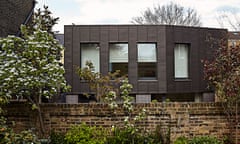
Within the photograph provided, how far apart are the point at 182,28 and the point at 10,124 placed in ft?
39.1

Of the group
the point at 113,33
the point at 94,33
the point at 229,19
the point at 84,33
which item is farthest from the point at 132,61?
the point at 229,19

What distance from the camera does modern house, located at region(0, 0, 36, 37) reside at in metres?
10.2

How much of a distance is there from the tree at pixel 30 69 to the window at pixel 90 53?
29.8 ft

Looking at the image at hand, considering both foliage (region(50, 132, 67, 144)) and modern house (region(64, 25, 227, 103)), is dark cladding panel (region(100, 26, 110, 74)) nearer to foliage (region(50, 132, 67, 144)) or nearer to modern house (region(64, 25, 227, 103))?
modern house (region(64, 25, 227, 103))

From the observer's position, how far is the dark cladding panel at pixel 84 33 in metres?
15.4

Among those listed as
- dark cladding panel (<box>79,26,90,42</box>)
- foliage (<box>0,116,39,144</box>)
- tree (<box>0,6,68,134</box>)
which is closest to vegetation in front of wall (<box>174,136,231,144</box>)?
tree (<box>0,6,68,134</box>)

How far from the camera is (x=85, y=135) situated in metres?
6.09

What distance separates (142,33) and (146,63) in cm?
159

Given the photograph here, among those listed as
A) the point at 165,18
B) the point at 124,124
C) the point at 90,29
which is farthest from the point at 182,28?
the point at 165,18

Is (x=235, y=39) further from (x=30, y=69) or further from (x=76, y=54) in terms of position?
(x=30, y=69)

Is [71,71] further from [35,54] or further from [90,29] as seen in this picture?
[35,54]

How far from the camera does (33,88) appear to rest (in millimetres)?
5926

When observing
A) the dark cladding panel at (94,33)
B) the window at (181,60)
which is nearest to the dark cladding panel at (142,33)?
the window at (181,60)

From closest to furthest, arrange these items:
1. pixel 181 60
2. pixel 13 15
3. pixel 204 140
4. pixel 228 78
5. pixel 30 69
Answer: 1. pixel 30 69
2. pixel 204 140
3. pixel 228 78
4. pixel 13 15
5. pixel 181 60
